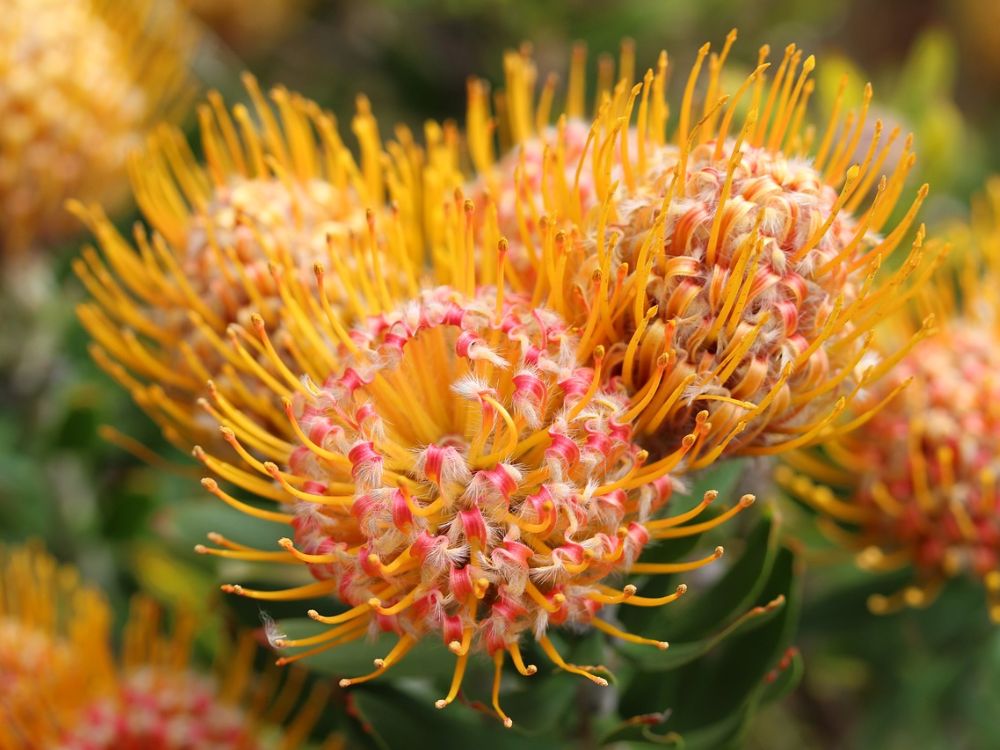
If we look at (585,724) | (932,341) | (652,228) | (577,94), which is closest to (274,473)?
(652,228)

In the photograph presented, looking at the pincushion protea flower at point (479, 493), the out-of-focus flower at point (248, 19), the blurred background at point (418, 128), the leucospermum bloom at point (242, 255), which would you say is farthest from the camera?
the out-of-focus flower at point (248, 19)

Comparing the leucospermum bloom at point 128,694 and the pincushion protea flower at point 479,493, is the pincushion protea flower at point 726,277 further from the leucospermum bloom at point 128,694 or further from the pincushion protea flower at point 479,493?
the leucospermum bloom at point 128,694

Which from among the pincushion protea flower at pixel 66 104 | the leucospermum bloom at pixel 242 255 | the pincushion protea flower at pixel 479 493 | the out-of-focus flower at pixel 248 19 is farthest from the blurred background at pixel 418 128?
the pincushion protea flower at pixel 479 493

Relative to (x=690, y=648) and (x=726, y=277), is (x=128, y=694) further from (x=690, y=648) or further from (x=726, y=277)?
(x=726, y=277)

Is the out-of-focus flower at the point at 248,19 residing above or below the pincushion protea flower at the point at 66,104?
above

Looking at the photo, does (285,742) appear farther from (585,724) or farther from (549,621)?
(549,621)

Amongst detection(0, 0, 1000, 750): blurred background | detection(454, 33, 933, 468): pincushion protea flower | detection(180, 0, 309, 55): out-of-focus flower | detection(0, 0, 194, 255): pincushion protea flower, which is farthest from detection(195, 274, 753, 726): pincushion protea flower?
detection(180, 0, 309, 55): out-of-focus flower
